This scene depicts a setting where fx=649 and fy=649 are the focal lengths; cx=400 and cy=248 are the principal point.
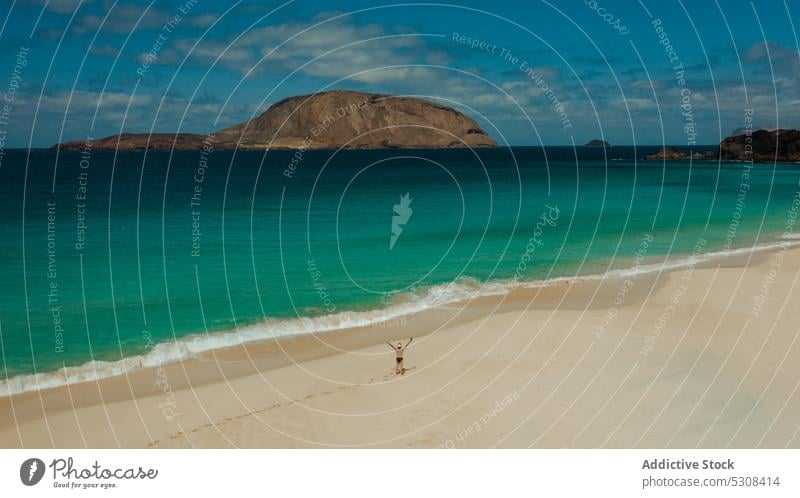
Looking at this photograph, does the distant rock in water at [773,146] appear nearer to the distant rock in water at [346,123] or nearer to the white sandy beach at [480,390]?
the distant rock in water at [346,123]

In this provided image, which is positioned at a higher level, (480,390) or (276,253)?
(276,253)

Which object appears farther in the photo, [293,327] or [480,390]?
[293,327]

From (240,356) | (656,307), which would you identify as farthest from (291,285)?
(656,307)
